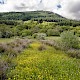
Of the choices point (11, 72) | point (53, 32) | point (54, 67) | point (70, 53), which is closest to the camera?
point (11, 72)

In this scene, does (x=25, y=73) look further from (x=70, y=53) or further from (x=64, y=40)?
(x=64, y=40)

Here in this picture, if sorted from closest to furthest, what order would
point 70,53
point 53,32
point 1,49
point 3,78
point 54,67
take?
point 3,78 → point 54,67 → point 1,49 → point 70,53 → point 53,32

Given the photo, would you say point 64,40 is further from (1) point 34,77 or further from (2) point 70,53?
(1) point 34,77

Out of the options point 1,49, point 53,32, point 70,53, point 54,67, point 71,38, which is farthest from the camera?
point 53,32

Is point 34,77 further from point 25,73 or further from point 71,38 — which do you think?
point 71,38

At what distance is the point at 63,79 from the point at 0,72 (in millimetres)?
3373

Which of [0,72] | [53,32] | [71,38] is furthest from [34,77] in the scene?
[53,32]

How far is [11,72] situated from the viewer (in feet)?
39.3

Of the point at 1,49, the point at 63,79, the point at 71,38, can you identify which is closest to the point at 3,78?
the point at 63,79

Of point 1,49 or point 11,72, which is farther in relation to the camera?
point 1,49

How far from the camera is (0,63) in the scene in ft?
41.6

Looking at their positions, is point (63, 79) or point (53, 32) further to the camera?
point (53, 32)

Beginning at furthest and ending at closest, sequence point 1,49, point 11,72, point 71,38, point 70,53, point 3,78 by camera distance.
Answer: point 71,38, point 70,53, point 1,49, point 11,72, point 3,78

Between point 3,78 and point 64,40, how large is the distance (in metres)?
26.5
